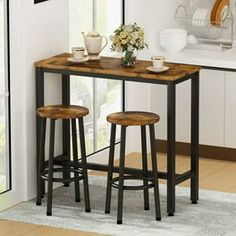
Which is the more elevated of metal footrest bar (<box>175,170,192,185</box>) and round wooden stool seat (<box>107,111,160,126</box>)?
round wooden stool seat (<box>107,111,160,126</box>)

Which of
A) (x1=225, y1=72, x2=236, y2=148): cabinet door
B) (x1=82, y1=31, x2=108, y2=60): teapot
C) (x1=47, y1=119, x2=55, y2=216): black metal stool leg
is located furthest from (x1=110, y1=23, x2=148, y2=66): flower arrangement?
(x1=225, y1=72, x2=236, y2=148): cabinet door

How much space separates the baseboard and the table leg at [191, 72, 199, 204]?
1152 mm

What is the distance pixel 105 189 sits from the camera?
7414mm

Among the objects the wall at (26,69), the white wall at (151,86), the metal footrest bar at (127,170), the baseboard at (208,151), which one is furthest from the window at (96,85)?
the metal footrest bar at (127,170)

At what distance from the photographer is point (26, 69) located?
691 cm

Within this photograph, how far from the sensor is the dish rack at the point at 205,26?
8.46 m

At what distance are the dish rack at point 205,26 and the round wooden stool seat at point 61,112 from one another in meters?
1.97

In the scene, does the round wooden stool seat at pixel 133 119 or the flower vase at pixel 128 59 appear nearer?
the round wooden stool seat at pixel 133 119

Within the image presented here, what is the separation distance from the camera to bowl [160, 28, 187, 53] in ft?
27.2

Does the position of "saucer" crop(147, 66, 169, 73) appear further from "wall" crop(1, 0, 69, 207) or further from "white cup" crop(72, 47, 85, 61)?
"wall" crop(1, 0, 69, 207)

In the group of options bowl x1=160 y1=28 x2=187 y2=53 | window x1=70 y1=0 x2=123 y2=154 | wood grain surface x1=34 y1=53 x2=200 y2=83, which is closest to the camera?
wood grain surface x1=34 y1=53 x2=200 y2=83

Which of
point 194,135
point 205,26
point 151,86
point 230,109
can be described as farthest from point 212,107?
point 194,135

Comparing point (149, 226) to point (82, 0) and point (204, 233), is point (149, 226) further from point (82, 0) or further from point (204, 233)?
point (82, 0)

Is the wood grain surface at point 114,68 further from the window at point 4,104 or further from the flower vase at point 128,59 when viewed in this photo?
the window at point 4,104
